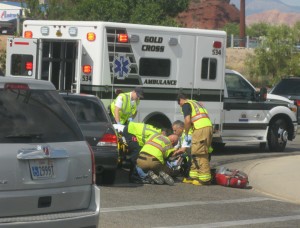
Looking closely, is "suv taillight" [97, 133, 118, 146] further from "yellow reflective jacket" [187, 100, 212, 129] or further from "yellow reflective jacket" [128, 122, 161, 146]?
"yellow reflective jacket" [187, 100, 212, 129]

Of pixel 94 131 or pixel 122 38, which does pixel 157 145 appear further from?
pixel 122 38

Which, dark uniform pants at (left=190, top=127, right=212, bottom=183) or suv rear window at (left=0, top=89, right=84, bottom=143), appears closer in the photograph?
suv rear window at (left=0, top=89, right=84, bottom=143)

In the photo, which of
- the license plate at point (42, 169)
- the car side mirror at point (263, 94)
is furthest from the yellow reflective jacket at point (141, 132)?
the license plate at point (42, 169)

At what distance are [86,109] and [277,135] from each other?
8.45 metres

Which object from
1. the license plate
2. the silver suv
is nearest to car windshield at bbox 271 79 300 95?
the silver suv

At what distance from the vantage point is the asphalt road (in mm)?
10508

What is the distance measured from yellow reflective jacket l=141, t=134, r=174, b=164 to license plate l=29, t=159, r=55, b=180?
7076 millimetres

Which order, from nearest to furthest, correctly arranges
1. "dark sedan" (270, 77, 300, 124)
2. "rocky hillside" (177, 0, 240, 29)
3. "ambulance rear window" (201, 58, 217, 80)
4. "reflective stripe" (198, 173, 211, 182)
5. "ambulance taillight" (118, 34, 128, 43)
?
"reflective stripe" (198, 173, 211, 182)
"ambulance taillight" (118, 34, 128, 43)
"ambulance rear window" (201, 58, 217, 80)
"dark sedan" (270, 77, 300, 124)
"rocky hillside" (177, 0, 240, 29)

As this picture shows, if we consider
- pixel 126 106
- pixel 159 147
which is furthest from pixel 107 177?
pixel 126 106

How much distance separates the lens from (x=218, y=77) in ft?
62.3

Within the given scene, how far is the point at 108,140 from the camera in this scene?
1305cm

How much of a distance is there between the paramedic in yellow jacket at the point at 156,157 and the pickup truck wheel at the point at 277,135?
713 centimetres

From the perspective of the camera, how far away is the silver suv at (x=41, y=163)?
6.55m

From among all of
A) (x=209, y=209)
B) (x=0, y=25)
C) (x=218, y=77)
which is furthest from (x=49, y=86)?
(x=0, y=25)
